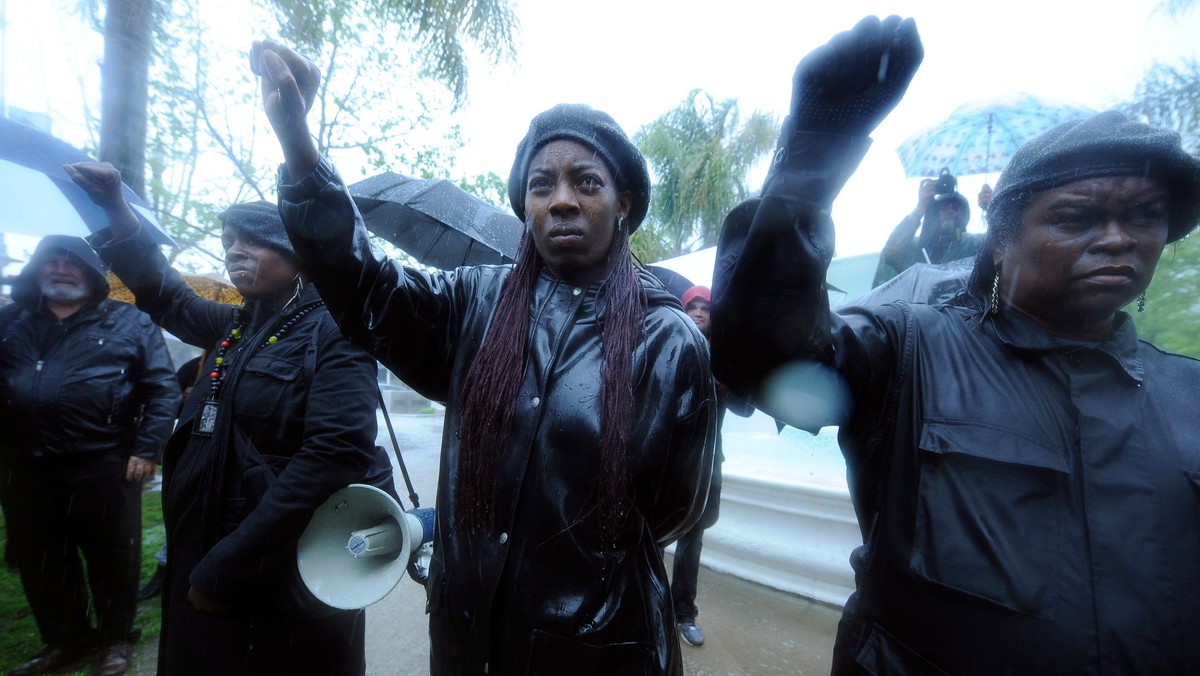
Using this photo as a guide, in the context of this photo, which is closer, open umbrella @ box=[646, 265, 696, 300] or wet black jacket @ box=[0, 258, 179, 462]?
wet black jacket @ box=[0, 258, 179, 462]

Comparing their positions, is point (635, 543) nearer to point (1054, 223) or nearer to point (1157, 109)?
point (1054, 223)

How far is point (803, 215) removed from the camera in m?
1.03

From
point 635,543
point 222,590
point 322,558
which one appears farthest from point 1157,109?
point 222,590

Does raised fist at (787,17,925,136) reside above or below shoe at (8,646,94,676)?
above

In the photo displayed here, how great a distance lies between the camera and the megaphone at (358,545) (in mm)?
1794

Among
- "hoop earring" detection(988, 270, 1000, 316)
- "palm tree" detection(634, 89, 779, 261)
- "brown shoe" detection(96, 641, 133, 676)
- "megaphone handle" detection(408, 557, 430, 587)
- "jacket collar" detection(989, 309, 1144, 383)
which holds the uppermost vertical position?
"palm tree" detection(634, 89, 779, 261)

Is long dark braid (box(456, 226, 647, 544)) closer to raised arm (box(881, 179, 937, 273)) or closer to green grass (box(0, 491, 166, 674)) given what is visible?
green grass (box(0, 491, 166, 674))

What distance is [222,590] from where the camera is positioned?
5.71 feet

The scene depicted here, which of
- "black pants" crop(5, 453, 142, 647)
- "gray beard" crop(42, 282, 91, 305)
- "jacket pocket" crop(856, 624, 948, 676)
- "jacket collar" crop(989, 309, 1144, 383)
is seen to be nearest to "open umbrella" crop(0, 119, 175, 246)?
"gray beard" crop(42, 282, 91, 305)

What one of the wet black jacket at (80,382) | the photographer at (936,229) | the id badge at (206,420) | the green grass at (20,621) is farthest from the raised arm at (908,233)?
the green grass at (20,621)

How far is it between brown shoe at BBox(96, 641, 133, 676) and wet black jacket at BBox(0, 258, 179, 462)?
3.31 ft

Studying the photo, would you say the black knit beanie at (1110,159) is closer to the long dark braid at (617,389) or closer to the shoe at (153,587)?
the long dark braid at (617,389)

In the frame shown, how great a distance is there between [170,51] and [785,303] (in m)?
11.7

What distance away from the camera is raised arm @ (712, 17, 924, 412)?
0.90m
